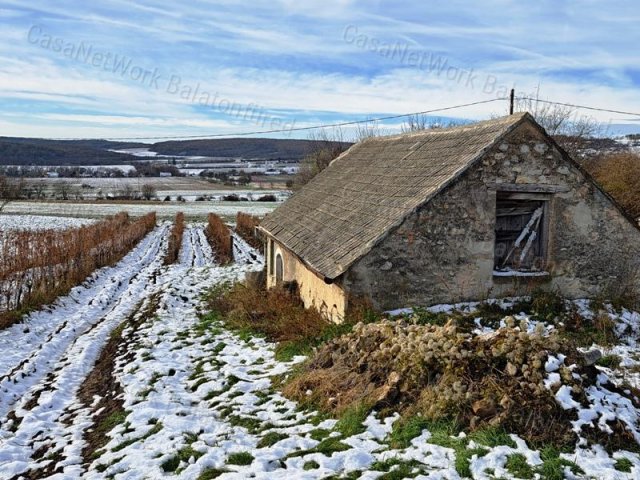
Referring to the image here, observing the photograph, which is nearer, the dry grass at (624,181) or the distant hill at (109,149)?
the dry grass at (624,181)

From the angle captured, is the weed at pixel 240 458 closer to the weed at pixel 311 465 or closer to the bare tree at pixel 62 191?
the weed at pixel 311 465

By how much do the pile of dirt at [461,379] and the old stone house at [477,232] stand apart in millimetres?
2433

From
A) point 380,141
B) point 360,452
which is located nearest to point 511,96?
point 380,141

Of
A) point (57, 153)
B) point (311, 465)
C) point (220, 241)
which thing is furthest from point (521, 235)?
point (57, 153)

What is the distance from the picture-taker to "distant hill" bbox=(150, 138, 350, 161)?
136 m

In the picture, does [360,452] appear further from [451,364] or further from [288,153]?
[288,153]

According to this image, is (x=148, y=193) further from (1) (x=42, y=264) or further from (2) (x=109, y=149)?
(2) (x=109, y=149)

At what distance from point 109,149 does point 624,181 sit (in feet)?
519

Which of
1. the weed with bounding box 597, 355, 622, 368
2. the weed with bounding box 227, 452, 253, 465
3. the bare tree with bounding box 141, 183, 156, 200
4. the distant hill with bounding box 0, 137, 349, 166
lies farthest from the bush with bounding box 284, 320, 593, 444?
the distant hill with bounding box 0, 137, 349, 166

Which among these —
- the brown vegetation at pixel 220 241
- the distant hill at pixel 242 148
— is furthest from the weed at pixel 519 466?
the distant hill at pixel 242 148

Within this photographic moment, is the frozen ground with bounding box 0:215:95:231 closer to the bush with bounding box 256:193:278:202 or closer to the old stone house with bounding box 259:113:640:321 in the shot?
the bush with bounding box 256:193:278:202

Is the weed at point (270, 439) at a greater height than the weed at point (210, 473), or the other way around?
the weed at point (270, 439)

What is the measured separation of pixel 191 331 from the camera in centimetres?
1176

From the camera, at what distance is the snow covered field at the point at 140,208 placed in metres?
48.5
